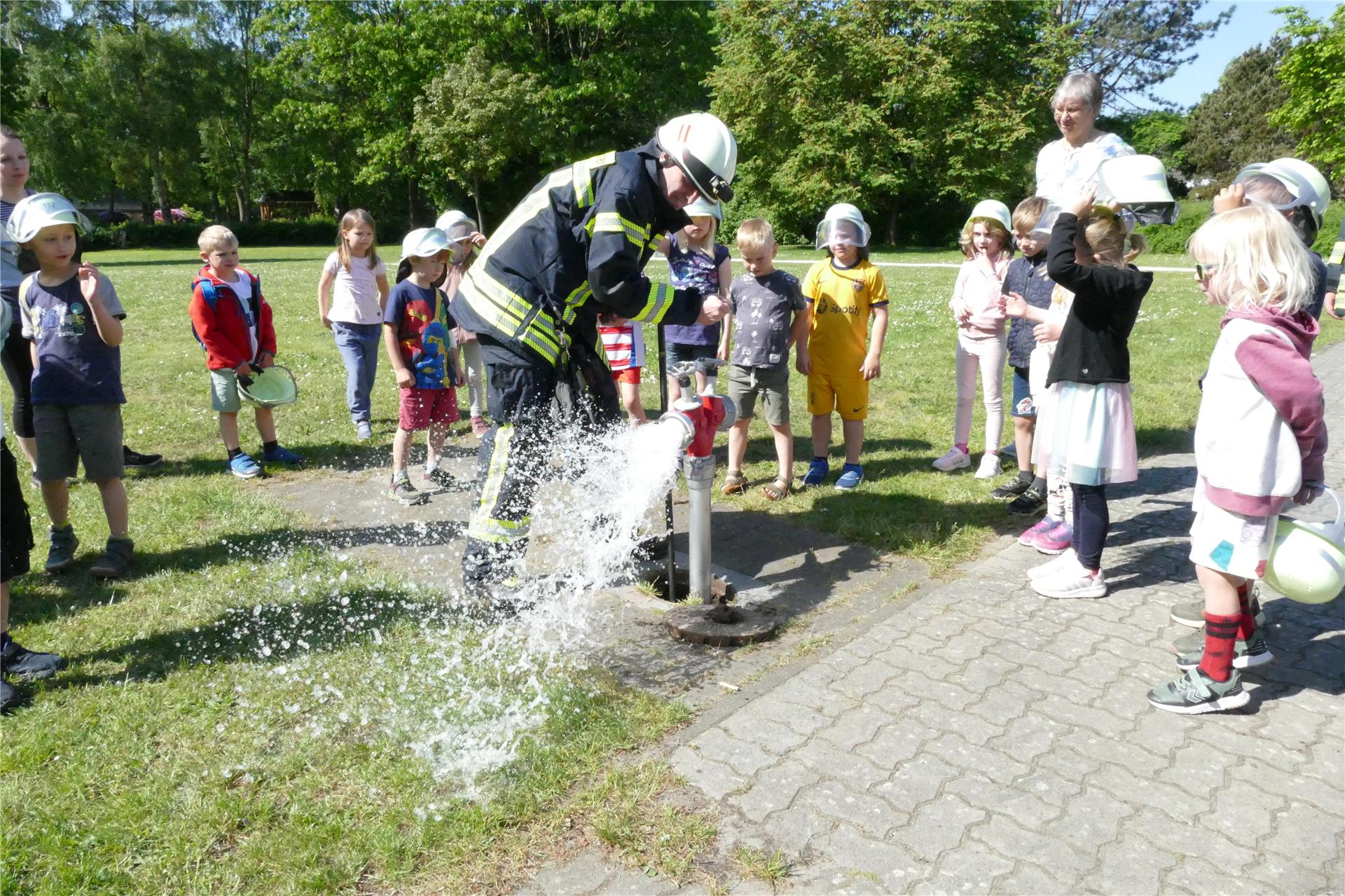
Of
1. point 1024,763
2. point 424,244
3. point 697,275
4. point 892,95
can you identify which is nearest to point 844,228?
point 697,275

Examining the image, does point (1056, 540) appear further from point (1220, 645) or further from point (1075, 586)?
point (1220, 645)

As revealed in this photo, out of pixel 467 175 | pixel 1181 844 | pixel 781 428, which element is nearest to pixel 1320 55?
pixel 467 175

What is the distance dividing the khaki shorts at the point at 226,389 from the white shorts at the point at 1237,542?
20.0ft

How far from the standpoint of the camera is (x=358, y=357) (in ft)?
23.5

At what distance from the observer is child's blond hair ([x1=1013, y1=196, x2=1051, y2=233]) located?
5.47 m

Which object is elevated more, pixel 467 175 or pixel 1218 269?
A: pixel 467 175

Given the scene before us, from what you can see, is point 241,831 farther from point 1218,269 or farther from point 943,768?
point 1218,269

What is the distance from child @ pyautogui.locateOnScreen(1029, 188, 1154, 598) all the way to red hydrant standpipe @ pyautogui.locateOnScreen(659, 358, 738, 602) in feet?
5.25

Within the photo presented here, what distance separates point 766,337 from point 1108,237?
6.97ft

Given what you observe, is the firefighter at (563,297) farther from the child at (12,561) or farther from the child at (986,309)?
the child at (986,309)

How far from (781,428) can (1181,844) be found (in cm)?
354

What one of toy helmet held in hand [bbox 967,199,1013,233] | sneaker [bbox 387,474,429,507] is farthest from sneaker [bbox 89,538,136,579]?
toy helmet held in hand [bbox 967,199,1013,233]

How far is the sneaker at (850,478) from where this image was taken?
6168 millimetres

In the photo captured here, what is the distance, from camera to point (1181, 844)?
8.89 ft
